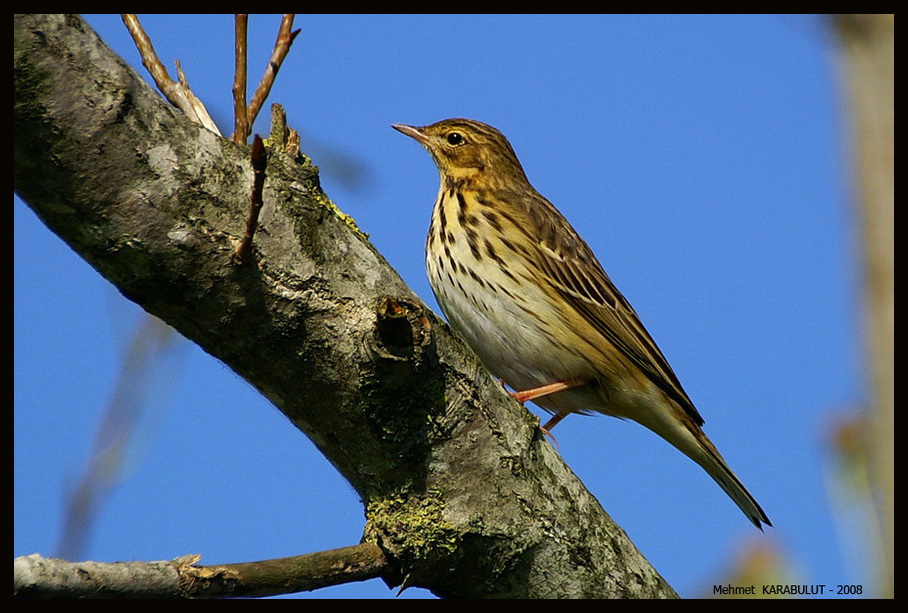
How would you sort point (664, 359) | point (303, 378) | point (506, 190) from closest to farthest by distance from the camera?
point (303, 378) < point (664, 359) < point (506, 190)

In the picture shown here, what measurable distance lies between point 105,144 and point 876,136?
3057 mm

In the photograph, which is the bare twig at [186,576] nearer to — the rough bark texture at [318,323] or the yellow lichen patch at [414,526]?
the yellow lichen patch at [414,526]

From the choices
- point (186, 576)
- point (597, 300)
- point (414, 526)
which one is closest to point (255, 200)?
point (186, 576)

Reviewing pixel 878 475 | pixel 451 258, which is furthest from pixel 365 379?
pixel 451 258

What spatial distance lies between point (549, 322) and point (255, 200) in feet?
11.3

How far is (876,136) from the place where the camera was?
3.91 m

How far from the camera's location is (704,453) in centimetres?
671

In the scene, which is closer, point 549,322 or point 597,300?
point 549,322

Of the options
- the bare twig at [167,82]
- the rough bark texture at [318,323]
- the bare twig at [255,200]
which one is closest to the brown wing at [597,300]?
the rough bark texture at [318,323]

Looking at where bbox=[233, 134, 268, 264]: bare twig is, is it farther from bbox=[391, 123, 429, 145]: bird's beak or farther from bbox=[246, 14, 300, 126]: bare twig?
bbox=[391, 123, 429, 145]: bird's beak

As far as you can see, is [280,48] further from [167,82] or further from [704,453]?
[704,453]

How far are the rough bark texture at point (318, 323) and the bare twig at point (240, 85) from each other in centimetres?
80

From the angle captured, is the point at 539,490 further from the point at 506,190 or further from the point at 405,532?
the point at 506,190

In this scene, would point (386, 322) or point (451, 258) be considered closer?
point (386, 322)
